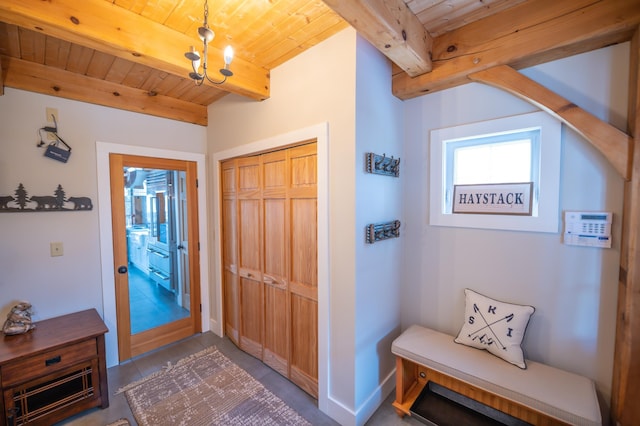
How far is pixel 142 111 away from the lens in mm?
2631

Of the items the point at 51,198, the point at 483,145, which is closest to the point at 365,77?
the point at 483,145

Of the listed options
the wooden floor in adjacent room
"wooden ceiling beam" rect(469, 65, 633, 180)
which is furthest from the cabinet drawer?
"wooden ceiling beam" rect(469, 65, 633, 180)

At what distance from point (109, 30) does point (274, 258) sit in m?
1.86

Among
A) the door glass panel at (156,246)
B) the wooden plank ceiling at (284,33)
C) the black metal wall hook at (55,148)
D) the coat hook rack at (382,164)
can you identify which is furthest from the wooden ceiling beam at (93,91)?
the coat hook rack at (382,164)

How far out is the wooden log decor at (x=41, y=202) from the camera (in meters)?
2.01

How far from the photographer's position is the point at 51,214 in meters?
2.19

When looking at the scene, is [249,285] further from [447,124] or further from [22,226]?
[447,124]

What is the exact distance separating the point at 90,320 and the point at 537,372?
3.27 metres

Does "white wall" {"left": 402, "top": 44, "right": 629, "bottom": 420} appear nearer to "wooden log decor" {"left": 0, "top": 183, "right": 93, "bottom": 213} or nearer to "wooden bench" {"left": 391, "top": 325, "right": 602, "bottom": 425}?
"wooden bench" {"left": 391, "top": 325, "right": 602, "bottom": 425}

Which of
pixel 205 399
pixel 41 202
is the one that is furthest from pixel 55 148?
pixel 205 399

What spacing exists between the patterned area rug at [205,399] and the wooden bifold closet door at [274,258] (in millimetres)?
281

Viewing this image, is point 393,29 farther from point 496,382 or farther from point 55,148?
point 55,148

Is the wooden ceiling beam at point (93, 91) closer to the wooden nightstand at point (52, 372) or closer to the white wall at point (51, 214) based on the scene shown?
the white wall at point (51, 214)

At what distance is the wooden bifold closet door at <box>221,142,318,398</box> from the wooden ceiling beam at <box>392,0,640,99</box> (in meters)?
1.12
